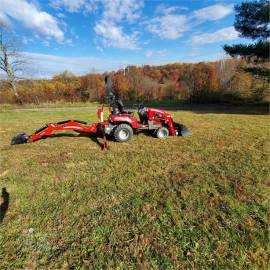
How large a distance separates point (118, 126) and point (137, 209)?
3191mm

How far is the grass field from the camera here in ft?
7.12

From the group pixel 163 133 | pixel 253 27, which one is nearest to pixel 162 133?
pixel 163 133

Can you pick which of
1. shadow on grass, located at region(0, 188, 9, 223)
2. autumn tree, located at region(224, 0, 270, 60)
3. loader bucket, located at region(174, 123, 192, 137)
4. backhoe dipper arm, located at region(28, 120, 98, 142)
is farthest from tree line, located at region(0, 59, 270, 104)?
shadow on grass, located at region(0, 188, 9, 223)

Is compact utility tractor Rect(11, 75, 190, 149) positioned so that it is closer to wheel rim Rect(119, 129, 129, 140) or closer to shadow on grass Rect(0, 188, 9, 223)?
wheel rim Rect(119, 129, 129, 140)

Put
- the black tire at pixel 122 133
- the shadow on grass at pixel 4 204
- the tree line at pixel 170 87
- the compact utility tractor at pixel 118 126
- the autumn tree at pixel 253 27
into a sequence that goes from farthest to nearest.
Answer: the tree line at pixel 170 87, the autumn tree at pixel 253 27, the black tire at pixel 122 133, the compact utility tractor at pixel 118 126, the shadow on grass at pixel 4 204

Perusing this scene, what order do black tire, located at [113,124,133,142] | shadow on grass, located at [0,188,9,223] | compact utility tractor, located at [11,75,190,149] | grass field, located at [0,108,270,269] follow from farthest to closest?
black tire, located at [113,124,133,142], compact utility tractor, located at [11,75,190,149], shadow on grass, located at [0,188,9,223], grass field, located at [0,108,270,269]

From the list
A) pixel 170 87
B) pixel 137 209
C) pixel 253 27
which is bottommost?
pixel 137 209

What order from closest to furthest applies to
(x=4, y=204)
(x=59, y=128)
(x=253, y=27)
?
(x=4, y=204) → (x=59, y=128) → (x=253, y=27)

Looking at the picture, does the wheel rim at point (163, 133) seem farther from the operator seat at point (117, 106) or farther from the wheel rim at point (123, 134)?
the operator seat at point (117, 106)

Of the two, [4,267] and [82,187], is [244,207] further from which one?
[4,267]

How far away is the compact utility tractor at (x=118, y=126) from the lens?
5.63 m

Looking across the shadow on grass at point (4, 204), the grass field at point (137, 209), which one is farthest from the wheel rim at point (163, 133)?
the shadow on grass at point (4, 204)

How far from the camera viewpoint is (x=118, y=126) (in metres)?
5.80

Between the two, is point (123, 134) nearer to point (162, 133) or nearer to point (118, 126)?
point (118, 126)
